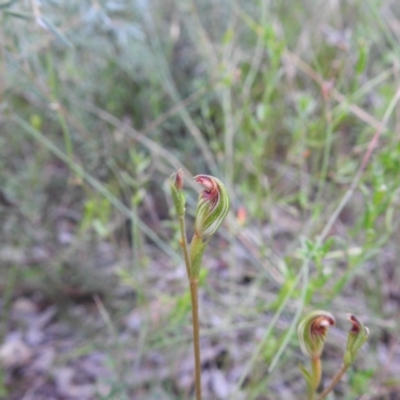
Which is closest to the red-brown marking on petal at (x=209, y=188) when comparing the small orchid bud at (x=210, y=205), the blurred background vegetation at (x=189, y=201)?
the small orchid bud at (x=210, y=205)

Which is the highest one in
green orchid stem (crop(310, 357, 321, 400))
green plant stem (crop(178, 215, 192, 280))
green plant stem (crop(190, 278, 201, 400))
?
green plant stem (crop(178, 215, 192, 280))

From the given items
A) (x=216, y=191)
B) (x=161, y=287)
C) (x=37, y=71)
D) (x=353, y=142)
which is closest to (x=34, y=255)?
(x=161, y=287)

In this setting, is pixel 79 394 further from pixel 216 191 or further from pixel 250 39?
pixel 250 39

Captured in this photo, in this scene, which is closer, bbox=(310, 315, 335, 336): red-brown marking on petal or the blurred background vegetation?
bbox=(310, 315, 335, 336): red-brown marking on petal

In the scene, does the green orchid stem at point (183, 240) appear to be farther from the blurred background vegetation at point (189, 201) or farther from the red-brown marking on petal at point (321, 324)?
the blurred background vegetation at point (189, 201)

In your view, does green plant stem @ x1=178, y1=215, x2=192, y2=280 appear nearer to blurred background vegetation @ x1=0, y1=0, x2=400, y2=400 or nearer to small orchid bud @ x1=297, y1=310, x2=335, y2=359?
small orchid bud @ x1=297, y1=310, x2=335, y2=359

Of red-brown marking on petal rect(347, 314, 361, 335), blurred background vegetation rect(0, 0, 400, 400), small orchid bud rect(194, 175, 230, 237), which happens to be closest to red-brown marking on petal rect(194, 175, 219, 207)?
small orchid bud rect(194, 175, 230, 237)


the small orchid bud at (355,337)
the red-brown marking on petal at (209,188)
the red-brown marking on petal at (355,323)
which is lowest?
the small orchid bud at (355,337)
